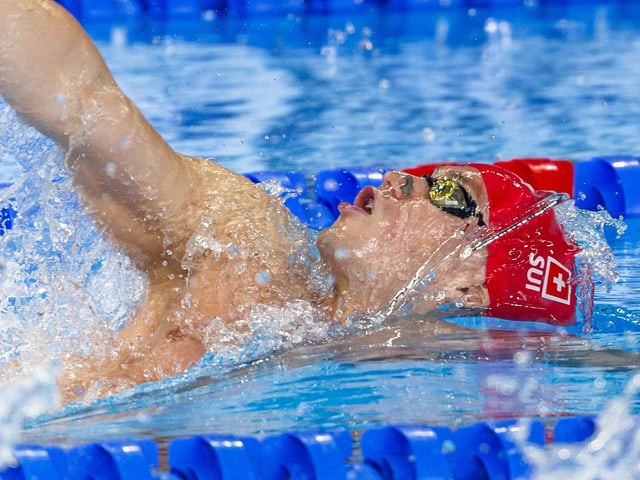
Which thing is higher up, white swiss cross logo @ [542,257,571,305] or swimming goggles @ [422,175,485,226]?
swimming goggles @ [422,175,485,226]

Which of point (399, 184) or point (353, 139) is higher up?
point (353, 139)

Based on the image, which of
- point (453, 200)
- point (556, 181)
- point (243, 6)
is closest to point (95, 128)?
point (453, 200)

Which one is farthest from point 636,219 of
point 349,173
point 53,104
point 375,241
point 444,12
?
point 444,12

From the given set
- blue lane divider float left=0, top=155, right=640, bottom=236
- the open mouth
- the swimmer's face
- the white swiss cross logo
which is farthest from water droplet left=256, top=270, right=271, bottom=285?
blue lane divider float left=0, top=155, right=640, bottom=236

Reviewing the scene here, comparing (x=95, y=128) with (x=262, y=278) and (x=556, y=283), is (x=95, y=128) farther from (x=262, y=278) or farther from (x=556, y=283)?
(x=556, y=283)

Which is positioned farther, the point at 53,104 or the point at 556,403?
the point at 556,403

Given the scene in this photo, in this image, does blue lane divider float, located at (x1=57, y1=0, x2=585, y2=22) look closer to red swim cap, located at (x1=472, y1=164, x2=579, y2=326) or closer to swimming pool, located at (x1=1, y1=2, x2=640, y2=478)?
swimming pool, located at (x1=1, y1=2, x2=640, y2=478)

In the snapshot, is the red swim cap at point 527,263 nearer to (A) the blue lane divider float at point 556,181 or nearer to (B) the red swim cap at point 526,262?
(B) the red swim cap at point 526,262

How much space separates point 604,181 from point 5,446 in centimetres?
247

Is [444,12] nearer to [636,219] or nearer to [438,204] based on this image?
[636,219]

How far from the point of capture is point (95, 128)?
180cm

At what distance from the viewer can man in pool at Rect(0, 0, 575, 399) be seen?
5.93ft

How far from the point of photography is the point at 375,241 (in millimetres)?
2100

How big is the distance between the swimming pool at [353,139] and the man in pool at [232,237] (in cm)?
8
